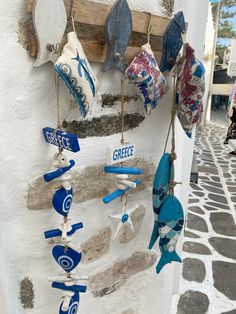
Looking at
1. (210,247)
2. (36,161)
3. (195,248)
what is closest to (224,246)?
(210,247)

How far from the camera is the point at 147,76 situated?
2.50 feet

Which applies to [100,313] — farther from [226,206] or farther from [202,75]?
[226,206]

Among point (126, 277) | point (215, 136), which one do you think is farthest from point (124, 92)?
point (215, 136)

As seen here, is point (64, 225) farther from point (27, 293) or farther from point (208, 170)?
point (208, 170)

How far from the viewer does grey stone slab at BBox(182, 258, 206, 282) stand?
1891 millimetres

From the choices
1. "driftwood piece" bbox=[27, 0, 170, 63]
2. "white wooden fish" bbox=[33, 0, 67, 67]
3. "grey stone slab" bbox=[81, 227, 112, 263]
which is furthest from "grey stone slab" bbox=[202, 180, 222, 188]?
"white wooden fish" bbox=[33, 0, 67, 67]

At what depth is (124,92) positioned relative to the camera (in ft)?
2.77

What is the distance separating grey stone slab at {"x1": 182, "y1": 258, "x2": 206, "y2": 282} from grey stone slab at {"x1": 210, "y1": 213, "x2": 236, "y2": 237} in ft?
1.87

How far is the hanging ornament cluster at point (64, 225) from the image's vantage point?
Answer: 647 millimetres

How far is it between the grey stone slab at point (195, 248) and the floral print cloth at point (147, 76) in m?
1.67

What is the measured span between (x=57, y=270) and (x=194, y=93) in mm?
643

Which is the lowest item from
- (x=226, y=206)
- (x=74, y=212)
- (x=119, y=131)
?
(x=226, y=206)

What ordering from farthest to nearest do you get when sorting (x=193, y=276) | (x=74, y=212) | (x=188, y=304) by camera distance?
1. (x=193, y=276)
2. (x=188, y=304)
3. (x=74, y=212)

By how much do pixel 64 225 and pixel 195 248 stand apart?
1764 millimetres
